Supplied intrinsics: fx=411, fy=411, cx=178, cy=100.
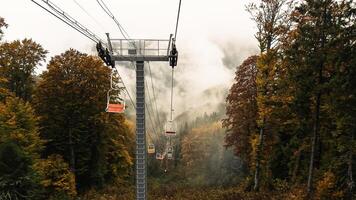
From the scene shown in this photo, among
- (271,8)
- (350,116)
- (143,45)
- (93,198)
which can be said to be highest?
(271,8)

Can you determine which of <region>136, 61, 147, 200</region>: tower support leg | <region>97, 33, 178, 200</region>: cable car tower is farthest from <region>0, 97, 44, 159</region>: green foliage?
<region>97, 33, 178, 200</region>: cable car tower

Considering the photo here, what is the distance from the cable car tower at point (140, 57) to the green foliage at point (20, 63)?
25344mm

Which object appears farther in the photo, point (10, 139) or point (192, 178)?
point (192, 178)

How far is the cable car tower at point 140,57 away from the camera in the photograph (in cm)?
2223

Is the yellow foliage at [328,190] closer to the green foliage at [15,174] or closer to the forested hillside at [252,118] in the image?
the forested hillside at [252,118]

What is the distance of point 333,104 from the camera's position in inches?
977

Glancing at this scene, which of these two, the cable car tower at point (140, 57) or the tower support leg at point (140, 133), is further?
the tower support leg at point (140, 133)

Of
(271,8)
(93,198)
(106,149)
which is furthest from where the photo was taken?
(106,149)

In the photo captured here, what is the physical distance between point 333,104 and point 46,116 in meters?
27.8

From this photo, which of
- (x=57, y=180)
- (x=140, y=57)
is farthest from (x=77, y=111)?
(x=140, y=57)

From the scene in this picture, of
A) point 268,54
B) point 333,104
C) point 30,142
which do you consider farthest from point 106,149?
point 333,104

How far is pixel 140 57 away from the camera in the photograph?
2378 cm

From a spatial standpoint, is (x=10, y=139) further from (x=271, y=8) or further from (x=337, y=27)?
(x=337, y=27)

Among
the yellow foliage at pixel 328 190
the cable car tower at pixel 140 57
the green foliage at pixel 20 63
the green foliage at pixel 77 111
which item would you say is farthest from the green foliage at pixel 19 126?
the yellow foliage at pixel 328 190
